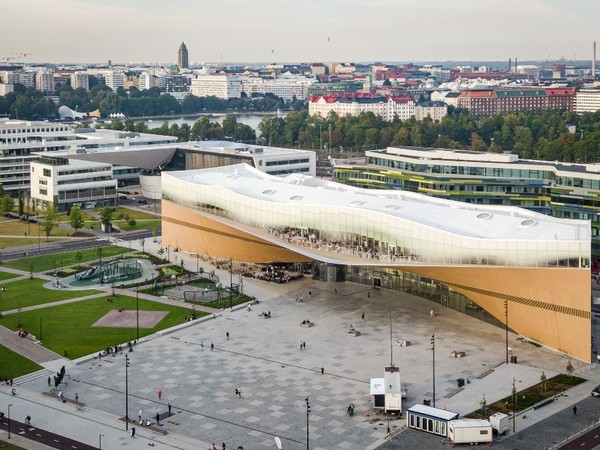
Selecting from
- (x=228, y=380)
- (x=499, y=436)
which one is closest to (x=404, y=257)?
(x=228, y=380)

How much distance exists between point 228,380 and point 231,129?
133033mm

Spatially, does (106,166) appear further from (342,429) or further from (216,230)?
(342,429)

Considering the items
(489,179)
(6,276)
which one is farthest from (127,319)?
(489,179)

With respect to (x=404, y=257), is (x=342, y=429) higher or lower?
lower

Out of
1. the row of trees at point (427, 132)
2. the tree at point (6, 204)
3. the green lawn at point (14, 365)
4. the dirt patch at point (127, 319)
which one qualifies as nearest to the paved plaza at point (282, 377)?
the green lawn at point (14, 365)

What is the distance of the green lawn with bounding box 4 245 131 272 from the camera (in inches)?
3396

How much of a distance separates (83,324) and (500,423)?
1278 inches

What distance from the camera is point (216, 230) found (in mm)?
86438

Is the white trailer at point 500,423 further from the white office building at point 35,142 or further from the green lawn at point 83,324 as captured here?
the white office building at point 35,142

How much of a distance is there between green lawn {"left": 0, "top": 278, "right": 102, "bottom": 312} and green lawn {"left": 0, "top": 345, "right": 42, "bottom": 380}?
11.7m

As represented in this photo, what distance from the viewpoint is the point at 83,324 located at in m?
67.8

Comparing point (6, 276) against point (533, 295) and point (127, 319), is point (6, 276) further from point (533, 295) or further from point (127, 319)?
point (533, 295)

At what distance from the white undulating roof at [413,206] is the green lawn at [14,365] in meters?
26.5

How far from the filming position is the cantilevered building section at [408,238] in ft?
196
